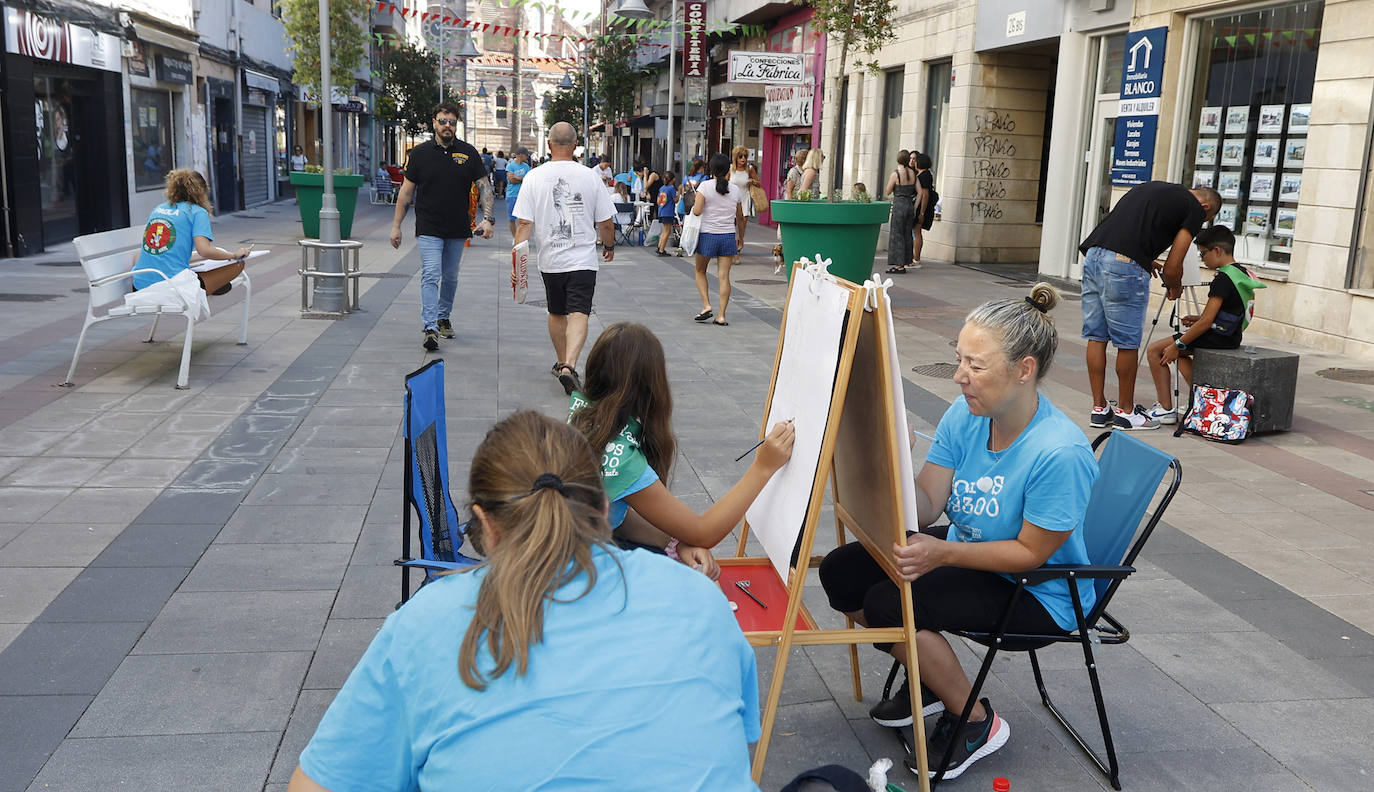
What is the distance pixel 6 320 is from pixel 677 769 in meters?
10.4

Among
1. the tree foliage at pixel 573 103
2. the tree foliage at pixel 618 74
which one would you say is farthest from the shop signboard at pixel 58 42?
the tree foliage at pixel 573 103

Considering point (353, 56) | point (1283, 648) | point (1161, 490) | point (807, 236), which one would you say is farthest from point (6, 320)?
point (353, 56)

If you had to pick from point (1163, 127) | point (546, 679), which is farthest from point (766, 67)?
point (546, 679)

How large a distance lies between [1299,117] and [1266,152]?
0.52 metres

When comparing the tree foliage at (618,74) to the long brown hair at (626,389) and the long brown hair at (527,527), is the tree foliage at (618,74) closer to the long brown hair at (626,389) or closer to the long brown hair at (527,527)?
the long brown hair at (626,389)

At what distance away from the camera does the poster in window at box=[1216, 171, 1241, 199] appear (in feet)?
39.0

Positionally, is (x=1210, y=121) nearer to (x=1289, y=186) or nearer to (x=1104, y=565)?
(x=1289, y=186)

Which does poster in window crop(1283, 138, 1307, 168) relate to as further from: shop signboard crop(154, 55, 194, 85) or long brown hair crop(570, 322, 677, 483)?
shop signboard crop(154, 55, 194, 85)

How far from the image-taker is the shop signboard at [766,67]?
20.7 m

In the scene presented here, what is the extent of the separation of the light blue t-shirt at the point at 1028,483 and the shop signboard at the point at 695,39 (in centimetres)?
2634

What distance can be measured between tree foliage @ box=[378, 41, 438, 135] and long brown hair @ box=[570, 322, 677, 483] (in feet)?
150

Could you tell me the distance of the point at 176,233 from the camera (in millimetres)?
8039

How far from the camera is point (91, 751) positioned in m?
3.06

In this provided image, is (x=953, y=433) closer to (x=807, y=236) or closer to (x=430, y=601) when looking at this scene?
(x=430, y=601)
